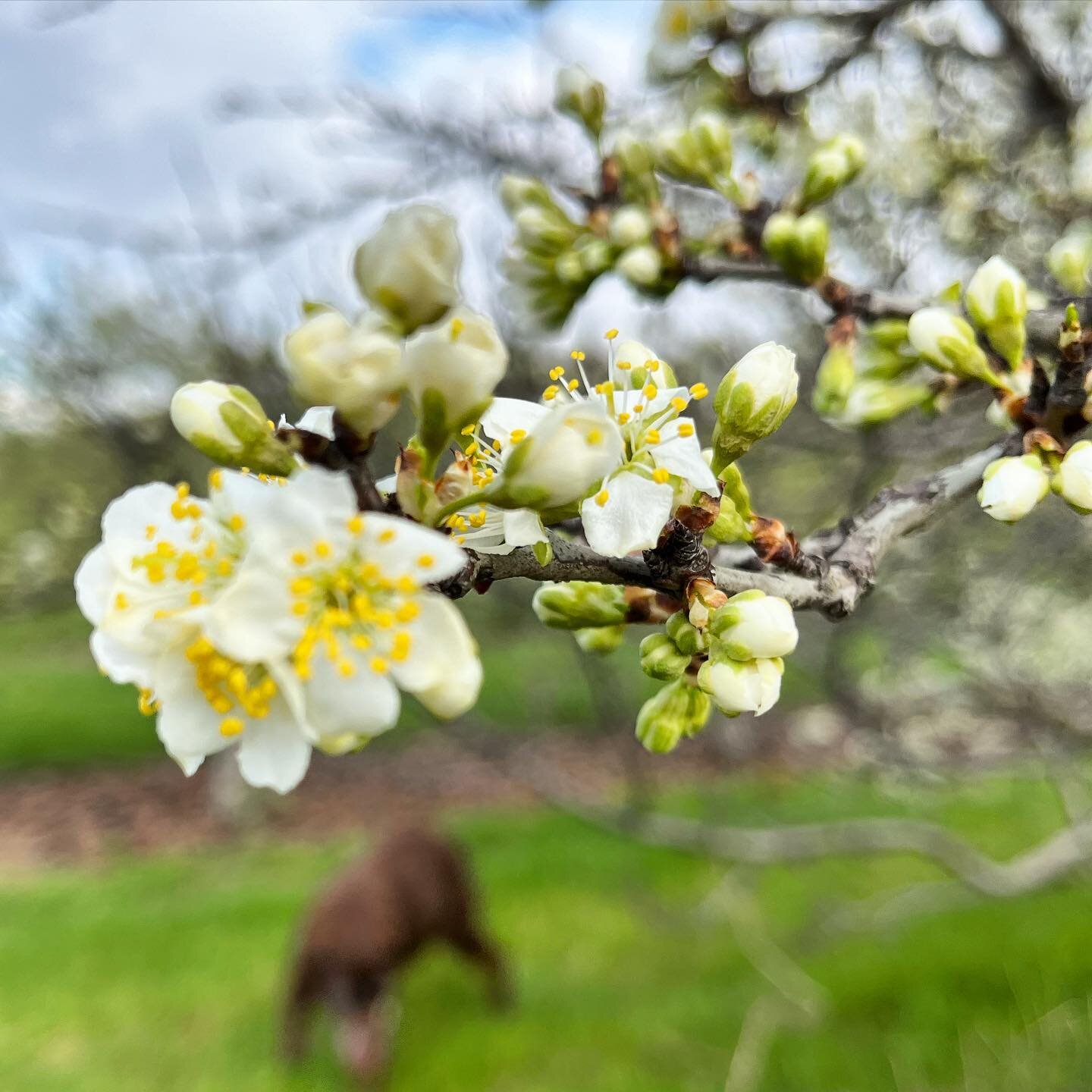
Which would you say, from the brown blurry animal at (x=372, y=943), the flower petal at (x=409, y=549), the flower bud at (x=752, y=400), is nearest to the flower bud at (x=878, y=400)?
the flower bud at (x=752, y=400)

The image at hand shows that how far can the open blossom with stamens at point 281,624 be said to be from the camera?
2.21ft

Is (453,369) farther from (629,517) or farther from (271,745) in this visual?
(271,745)

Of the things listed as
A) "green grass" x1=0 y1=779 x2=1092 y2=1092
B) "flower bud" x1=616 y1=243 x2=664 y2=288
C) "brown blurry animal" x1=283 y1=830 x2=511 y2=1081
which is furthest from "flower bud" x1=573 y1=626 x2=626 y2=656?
"brown blurry animal" x1=283 y1=830 x2=511 y2=1081

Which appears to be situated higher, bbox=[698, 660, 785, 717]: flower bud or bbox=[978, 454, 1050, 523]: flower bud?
bbox=[978, 454, 1050, 523]: flower bud

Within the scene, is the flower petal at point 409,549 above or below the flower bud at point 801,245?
above

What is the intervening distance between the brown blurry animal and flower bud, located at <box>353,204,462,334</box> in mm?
4639

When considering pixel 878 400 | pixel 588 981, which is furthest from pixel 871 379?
pixel 588 981

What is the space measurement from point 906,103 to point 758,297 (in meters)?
0.87

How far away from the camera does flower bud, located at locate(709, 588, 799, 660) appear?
818 millimetres

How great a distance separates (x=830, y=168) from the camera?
157cm

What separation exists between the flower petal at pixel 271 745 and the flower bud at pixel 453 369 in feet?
0.85

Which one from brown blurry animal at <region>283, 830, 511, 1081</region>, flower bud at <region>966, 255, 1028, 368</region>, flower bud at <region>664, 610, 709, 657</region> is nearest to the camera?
flower bud at <region>664, 610, 709, 657</region>

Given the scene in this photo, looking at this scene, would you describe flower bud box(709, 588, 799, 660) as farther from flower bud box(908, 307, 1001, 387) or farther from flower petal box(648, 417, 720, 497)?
flower bud box(908, 307, 1001, 387)

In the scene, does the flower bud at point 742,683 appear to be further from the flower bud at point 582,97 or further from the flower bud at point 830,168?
the flower bud at point 582,97
